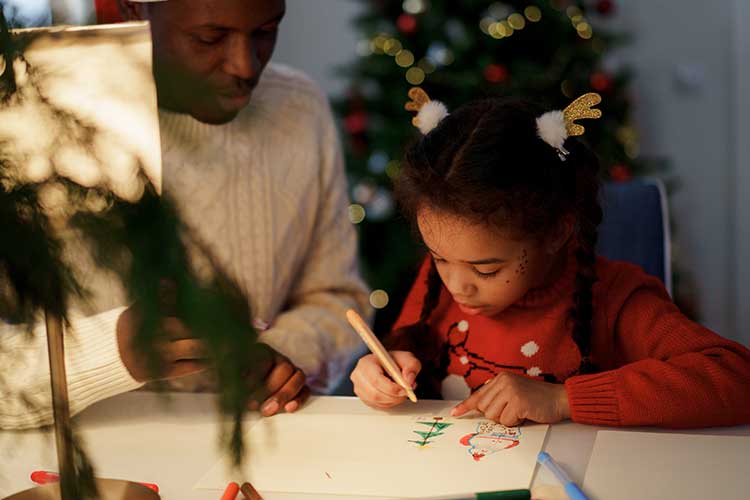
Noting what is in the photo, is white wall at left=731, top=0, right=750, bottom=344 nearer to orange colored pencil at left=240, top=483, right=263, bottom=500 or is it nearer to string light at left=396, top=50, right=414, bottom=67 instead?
string light at left=396, top=50, right=414, bottom=67

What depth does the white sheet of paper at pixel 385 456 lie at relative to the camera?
2.60 ft

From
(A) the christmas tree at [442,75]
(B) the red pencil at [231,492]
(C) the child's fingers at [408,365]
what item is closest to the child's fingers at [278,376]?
(C) the child's fingers at [408,365]

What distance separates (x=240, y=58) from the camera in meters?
1.14

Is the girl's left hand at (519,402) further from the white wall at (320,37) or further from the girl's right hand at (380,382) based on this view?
the white wall at (320,37)

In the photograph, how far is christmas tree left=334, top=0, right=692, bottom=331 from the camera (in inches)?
108

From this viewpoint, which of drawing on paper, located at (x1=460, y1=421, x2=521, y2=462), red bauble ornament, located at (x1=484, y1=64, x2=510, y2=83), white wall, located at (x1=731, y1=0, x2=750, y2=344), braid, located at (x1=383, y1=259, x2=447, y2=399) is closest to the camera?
drawing on paper, located at (x1=460, y1=421, x2=521, y2=462)

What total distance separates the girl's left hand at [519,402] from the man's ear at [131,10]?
57 cm

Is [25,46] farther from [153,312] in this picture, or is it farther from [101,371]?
[101,371]

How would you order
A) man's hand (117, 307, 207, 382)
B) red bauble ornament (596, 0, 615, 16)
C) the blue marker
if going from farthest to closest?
red bauble ornament (596, 0, 615, 16) < the blue marker < man's hand (117, 307, 207, 382)

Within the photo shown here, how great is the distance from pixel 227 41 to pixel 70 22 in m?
0.66

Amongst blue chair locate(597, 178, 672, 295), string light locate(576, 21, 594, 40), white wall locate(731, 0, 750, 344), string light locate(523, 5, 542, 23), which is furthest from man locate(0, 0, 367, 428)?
white wall locate(731, 0, 750, 344)

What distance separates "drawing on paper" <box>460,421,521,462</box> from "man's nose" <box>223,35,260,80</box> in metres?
0.54

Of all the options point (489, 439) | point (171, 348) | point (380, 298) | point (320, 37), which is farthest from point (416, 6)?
point (171, 348)

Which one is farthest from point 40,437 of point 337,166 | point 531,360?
point 337,166
